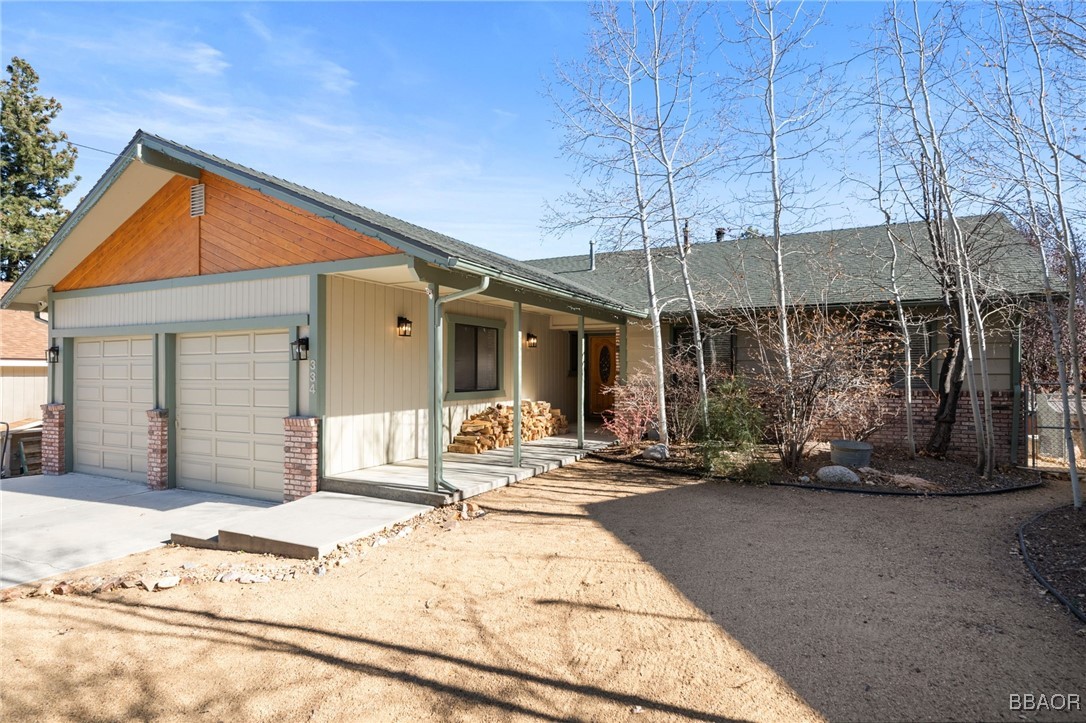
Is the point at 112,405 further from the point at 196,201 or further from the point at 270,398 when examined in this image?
the point at 196,201

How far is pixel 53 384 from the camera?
32.2ft

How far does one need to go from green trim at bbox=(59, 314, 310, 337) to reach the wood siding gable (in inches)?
26.7

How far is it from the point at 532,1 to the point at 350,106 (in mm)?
3798

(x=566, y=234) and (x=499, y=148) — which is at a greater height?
(x=499, y=148)

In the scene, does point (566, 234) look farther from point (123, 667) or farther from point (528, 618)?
point (123, 667)

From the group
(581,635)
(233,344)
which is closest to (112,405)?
(233,344)

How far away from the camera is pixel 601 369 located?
14.5 metres

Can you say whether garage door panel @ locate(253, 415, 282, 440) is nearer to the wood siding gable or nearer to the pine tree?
the wood siding gable

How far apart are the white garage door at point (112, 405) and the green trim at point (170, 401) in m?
0.56

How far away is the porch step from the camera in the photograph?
6535mm

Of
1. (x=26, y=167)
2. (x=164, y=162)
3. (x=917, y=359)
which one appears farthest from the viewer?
(x=26, y=167)

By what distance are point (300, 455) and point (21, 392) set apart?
11431 millimetres

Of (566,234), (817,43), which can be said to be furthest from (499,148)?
(817,43)

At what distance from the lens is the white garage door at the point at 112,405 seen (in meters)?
8.88
